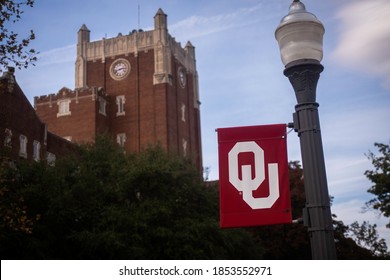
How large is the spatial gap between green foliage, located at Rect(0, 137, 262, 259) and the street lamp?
16.7 metres

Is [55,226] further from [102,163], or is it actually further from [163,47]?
[163,47]

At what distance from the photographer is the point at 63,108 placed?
57.2m

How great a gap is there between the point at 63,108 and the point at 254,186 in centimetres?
5435

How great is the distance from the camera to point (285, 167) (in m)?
5.22

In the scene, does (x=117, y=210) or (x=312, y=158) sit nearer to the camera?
(x=312, y=158)

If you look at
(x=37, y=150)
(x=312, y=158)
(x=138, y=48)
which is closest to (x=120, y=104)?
(x=138, y=48)

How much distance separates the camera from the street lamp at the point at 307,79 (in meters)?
4.89

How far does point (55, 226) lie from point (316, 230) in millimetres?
19343

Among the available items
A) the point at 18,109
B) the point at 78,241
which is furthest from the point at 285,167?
the point at 18,109

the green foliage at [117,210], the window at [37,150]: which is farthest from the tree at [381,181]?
the window at [37,150]

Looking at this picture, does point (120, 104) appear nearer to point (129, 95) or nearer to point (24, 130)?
point (129, 95)

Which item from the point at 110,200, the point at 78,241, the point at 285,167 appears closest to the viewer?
the point at 285,167

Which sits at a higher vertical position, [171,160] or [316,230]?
[171,160]

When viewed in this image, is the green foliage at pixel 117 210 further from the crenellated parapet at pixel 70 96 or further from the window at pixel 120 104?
the window at pixel 120 104
